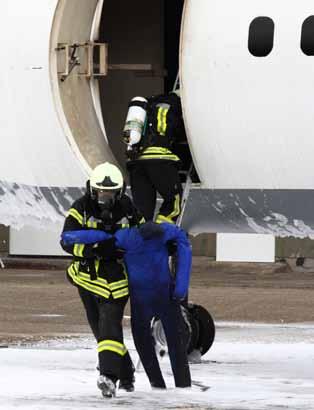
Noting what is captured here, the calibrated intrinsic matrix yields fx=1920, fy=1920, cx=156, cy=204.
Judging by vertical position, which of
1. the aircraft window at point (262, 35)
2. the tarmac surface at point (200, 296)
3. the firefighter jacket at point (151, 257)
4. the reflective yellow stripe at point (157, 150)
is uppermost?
the aircraft window at point (262, 35)

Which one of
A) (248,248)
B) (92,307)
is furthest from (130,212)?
(248,248)

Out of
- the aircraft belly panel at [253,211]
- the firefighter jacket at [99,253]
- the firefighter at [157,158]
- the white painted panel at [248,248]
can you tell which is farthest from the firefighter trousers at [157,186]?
the white painted panel at [248,248]

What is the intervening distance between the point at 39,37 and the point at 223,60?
1.28 meters

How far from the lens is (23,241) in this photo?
3133cm

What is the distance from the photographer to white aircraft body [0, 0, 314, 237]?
12.0 meters

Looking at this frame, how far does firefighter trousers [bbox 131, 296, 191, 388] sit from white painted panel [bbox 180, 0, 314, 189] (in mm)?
1019

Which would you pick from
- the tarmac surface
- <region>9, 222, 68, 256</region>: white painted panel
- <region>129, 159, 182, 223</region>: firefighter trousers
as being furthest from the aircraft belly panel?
<region>9, 222, 68, 256</region>: white painted panel

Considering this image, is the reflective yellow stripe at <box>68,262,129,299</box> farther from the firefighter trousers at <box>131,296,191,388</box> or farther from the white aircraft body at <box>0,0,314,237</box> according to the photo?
the white aircraft body at <box>0,0,314,237</box>

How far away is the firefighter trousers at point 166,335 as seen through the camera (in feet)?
39.5

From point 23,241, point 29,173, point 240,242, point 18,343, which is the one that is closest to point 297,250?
point 240,242

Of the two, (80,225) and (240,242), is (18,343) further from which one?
(240,242)

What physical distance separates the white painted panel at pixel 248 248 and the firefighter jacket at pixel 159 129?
1728cm

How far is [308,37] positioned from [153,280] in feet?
5.86

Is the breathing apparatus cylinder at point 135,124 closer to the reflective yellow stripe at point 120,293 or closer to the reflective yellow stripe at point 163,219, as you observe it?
the reflective yellow stripe at point 163,219
